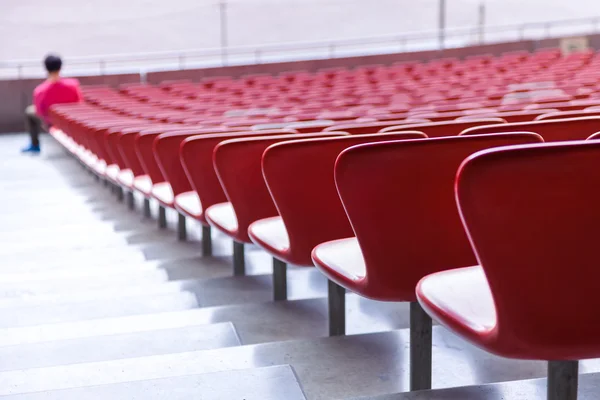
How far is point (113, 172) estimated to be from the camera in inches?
203

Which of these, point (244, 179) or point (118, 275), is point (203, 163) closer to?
point (244, 179)

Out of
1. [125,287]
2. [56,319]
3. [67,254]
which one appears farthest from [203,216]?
[67,254]

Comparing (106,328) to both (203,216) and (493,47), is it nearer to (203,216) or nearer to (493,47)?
(203,216)

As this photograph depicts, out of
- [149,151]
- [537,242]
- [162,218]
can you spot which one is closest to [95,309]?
[149,151]

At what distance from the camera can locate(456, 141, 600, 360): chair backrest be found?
1.04 metres

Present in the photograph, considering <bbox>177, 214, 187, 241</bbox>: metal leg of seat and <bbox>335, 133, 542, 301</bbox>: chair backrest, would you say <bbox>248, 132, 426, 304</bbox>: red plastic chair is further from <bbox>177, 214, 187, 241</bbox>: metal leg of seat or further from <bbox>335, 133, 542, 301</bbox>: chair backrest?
<bbox>177, 214, 187, 241</bbox>: metal leg of seat

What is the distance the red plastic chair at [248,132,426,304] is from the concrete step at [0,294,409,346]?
7.8 inches

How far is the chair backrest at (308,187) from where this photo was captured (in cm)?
189

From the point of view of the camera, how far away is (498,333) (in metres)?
1.20

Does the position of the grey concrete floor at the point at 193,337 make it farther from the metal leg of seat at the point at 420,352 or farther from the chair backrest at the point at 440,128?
the chair backrest at the point at 440,128

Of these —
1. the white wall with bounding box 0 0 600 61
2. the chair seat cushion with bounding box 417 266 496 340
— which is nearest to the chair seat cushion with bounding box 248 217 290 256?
the chair seat cushion with bounding box 417 266 496 340

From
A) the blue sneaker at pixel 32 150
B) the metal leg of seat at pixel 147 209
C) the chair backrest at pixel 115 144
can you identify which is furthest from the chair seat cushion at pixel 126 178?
the blue sneaker at pixel 32 150

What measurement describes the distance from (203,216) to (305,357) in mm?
1185

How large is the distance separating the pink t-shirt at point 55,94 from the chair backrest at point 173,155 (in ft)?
19.1
